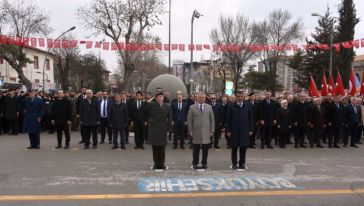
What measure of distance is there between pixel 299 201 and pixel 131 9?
107 feet

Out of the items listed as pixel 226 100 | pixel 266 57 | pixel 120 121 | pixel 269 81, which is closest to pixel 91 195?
pixel 120 121

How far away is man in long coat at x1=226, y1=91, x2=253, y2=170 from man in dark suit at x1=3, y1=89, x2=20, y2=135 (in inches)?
450

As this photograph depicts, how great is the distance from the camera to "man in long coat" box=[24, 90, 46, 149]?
13617mm

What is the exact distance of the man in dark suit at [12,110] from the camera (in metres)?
18.3

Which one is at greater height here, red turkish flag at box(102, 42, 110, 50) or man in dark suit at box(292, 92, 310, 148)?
red turkish flag at box(102, 42, 110, 50)

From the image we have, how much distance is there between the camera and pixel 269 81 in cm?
6094

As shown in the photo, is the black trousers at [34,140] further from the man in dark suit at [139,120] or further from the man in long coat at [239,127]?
the man in long coat at [239,127]

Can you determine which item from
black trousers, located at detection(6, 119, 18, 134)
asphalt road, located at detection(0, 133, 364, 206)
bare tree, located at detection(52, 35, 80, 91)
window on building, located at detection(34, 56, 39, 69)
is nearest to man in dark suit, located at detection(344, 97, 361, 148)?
asphalt road, located at detection(0, 133, 364, 206)

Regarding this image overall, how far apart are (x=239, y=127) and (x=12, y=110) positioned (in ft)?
39.2

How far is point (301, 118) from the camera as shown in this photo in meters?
15.1

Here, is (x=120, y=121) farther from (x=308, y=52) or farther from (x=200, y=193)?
(x=308, y=52)

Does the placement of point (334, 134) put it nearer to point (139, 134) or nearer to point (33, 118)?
point (139, 134)

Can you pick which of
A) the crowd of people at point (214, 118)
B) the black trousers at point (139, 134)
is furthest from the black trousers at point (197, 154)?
the black trousers at point (139, 134)

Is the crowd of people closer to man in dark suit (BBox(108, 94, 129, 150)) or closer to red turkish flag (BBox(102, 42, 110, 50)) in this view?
man in dark suit (BBox(108, 94, 129, 150))
